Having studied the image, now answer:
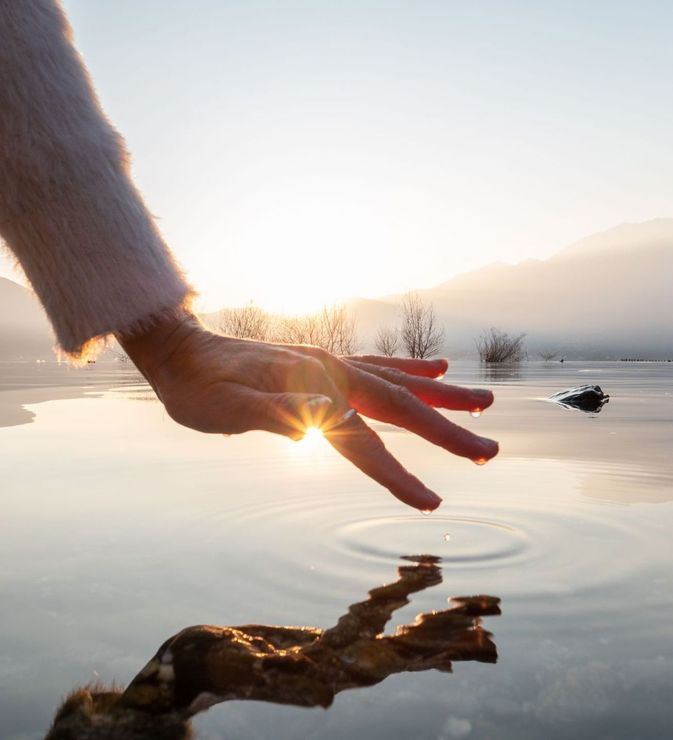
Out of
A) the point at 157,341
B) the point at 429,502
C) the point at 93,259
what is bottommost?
the point at 429,502

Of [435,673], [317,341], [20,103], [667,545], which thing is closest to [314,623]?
[435,673]

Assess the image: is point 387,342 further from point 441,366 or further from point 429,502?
point 429,502

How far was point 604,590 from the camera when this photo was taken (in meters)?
1.90

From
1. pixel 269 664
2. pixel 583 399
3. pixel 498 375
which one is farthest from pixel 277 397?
pixel 498 375

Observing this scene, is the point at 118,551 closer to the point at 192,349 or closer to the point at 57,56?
the point at 192,349

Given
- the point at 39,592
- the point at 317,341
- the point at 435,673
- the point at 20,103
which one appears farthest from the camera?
the point at 317,341

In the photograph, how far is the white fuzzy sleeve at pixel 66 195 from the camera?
3.61 ft

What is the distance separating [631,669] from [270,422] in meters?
0.82

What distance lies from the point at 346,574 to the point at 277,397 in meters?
0.99

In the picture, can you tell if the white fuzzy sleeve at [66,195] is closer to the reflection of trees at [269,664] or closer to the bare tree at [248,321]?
the reflection of trees at [269,664]

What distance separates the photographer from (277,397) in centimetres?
118

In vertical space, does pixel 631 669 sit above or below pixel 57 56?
below

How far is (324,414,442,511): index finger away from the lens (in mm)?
1277

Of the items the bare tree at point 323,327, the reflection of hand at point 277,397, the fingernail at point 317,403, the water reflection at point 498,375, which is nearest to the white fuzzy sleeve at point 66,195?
the reflection of hand at point 277,397
